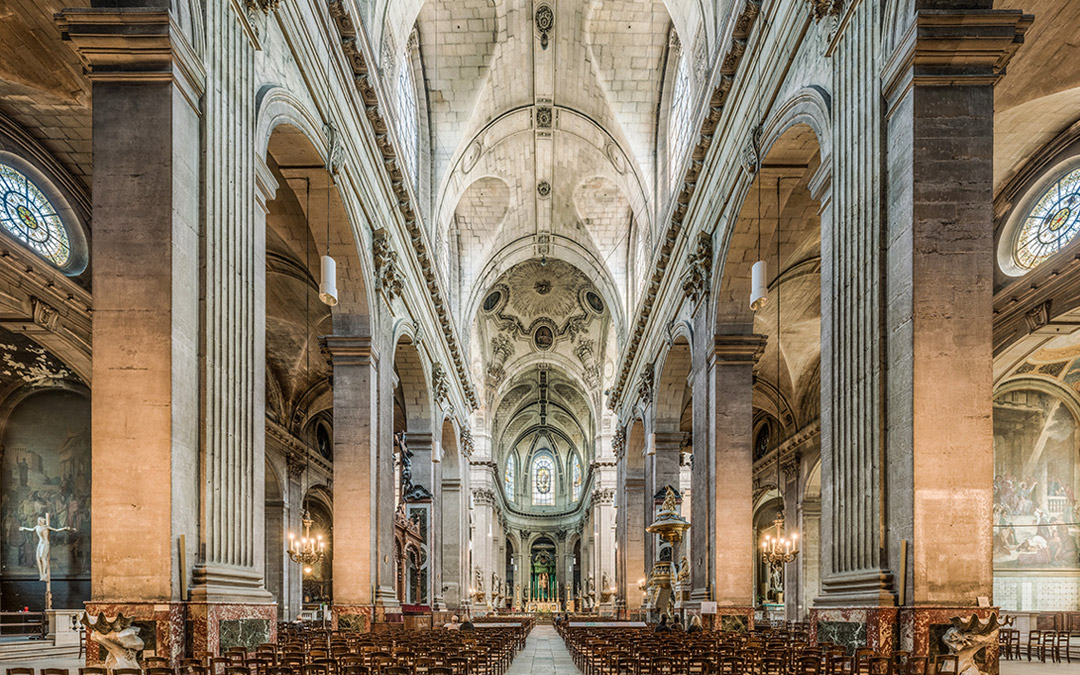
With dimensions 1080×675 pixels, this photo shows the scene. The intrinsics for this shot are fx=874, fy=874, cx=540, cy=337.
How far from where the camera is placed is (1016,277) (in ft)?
59.3

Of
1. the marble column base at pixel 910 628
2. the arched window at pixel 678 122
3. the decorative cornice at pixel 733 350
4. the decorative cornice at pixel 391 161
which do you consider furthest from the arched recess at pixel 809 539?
the marble column base at pixel 910 628

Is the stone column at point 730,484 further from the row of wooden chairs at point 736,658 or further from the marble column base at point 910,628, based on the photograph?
the marble column base at point 910,628

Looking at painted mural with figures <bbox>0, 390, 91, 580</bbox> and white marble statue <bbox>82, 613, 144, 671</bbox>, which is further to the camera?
painted mural with figures <bbox>0, 390, 91, 580</bbox>

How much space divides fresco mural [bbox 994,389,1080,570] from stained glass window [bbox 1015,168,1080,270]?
7.14 m

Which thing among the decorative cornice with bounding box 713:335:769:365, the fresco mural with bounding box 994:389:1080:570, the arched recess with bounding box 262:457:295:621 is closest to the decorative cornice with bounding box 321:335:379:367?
the decorative cornice with bounding box 713:335:769:365

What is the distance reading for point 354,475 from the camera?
17.2 m

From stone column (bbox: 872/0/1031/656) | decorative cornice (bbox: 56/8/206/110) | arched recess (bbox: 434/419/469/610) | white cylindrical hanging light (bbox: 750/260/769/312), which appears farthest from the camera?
arched recess (bbox: 434/419/469/610)

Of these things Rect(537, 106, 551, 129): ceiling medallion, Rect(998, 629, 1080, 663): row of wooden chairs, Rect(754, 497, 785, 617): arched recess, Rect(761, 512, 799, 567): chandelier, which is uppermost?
Rect(537, 106, 551, 129): ceiling medallion

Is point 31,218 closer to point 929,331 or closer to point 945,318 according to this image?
point 929,331

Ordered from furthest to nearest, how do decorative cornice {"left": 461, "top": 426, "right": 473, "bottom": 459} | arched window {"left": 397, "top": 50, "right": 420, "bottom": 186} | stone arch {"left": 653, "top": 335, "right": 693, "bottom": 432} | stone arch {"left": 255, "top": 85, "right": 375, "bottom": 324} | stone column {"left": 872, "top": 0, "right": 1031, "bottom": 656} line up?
decorative cornice {"left": 461, "top": 426, "right": 473, "bottom": 459} < stone arch {"left": 653, "top": 335, "right": 693, "bottom": 432} < arched window {"left": 397, "top": 50, "right": 420, "bottom": 186} < stone arch {"left": 255, "top": 85, "right": 375, "bottom": 324} < stone column {"left": 872, "top": 0, "right": 1031, "bottom": 656}

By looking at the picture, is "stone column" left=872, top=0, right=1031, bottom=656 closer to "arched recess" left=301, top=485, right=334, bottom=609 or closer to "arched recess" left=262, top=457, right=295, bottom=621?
"arched recess" left=262, top=457, right=295, bottom=621

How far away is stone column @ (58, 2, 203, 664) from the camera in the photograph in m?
7.86

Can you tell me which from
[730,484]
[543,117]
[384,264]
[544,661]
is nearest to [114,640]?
[730,484]

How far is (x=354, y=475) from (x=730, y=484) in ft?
23.9
